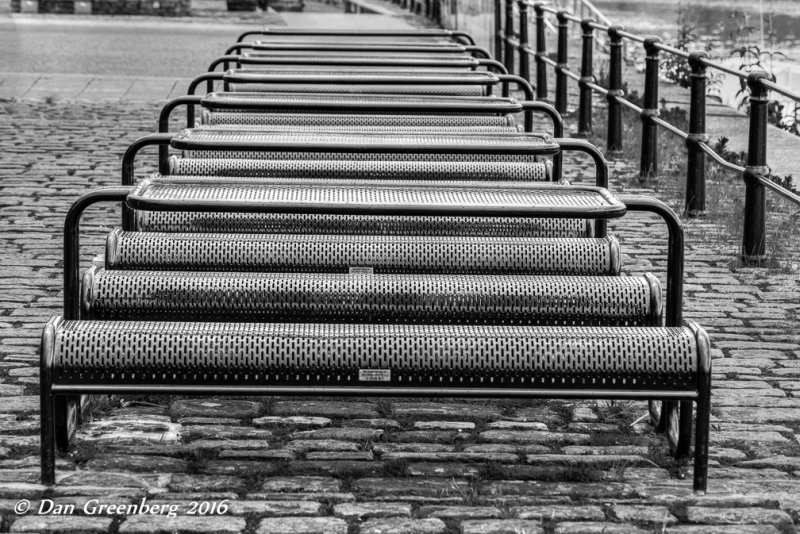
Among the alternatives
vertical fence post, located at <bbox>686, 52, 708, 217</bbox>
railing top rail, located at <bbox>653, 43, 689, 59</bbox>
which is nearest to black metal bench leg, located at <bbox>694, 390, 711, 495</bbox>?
vertical fence post, located at <bbox>686, 52, 708, 217</bbox>

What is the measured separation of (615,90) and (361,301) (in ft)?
21.8

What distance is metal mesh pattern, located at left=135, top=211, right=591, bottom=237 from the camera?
552 cm

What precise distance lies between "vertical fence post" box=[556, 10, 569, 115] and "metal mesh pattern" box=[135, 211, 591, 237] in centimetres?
747

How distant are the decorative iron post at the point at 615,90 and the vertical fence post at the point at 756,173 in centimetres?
344

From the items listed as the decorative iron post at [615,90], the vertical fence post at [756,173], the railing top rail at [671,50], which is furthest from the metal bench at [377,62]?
the vertical fence post at [756,173]

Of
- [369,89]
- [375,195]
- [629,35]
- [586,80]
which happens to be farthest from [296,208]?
[586,80]

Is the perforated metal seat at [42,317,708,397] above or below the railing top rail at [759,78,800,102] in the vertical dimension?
below

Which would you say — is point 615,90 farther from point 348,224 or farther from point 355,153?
point 348,224

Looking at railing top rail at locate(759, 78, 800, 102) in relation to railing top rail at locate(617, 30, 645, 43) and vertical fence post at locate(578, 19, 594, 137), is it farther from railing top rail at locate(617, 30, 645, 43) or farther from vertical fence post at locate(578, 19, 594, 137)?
vertical fence post at locate(578, 19, 594, 137)

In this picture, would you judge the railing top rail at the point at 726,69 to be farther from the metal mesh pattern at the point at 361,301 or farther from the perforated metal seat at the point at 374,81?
the metal mesh pattern at the point at 361,301

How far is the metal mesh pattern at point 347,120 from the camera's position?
7152mm

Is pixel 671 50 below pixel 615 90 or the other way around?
the other way around

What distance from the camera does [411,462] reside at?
14.5ft
